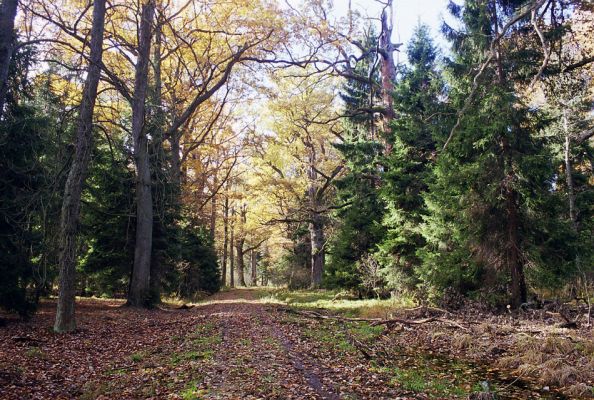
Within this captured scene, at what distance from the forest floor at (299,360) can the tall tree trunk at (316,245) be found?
50.3 feet

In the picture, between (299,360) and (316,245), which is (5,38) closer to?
(299,360)

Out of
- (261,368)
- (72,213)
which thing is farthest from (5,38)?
(261,368)

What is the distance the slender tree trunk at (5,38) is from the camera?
33.2 feet

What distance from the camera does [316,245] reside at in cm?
2769

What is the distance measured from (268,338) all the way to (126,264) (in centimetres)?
941

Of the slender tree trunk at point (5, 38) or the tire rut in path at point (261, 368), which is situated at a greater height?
the slender tree trunk at point (5, 38)

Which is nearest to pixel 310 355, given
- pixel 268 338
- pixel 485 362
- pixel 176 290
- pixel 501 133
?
pixel 268 338

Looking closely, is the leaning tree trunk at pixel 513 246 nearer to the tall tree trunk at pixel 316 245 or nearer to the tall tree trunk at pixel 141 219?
the tall tree trunk at pixel 141 219

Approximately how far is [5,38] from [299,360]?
10.1 metres

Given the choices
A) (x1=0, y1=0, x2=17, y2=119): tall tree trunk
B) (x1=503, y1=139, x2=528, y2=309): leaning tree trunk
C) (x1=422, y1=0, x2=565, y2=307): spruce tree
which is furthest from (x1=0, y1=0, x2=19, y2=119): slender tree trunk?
(x1=503, y1=139, x2=528, y2=309): leaning tree trunk

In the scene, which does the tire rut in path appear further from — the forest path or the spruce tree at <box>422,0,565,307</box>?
the spruce tree at <box>422,0,565,307</box>

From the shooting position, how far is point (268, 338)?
387 inches

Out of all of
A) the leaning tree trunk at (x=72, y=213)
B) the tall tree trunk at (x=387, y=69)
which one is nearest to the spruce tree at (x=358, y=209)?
the tall tree trunk at (x=387, y=69)

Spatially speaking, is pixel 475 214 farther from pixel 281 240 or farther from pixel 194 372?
pixel 281 240
